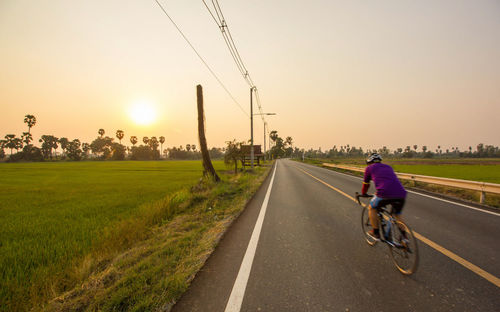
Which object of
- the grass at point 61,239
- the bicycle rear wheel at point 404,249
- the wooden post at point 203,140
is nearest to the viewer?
the bicycle rear wheel at point 404,249

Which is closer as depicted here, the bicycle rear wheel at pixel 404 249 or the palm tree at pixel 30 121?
the bicycle rear wheel at pixel 404 249

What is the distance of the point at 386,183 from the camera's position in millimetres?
3156

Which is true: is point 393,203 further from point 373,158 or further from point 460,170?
point 460,170

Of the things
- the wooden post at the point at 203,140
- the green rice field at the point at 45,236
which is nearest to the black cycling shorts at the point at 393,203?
the green rice field at the point at 45,236

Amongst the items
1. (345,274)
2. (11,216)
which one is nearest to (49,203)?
(11,216)

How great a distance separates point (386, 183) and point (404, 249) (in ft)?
3.40

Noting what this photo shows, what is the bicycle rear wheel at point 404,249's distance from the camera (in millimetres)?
2633

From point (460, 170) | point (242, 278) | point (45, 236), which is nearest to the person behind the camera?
point (242, 278)

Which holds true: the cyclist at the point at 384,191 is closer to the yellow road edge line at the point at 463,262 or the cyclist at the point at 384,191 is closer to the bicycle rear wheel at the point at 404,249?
the bicycle rear wheel at the point at 404,249

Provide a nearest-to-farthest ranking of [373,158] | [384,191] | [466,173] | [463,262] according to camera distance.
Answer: [463,262] → [384,191] → [373,158] → [466,173]

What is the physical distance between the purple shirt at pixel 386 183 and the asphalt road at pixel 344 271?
3.68 ft

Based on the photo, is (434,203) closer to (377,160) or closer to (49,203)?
(377,160)

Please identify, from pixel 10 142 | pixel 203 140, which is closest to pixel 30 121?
pixel 10 142

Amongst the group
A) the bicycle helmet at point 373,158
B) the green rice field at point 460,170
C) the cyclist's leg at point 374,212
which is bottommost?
the green rice field at point 460,170
